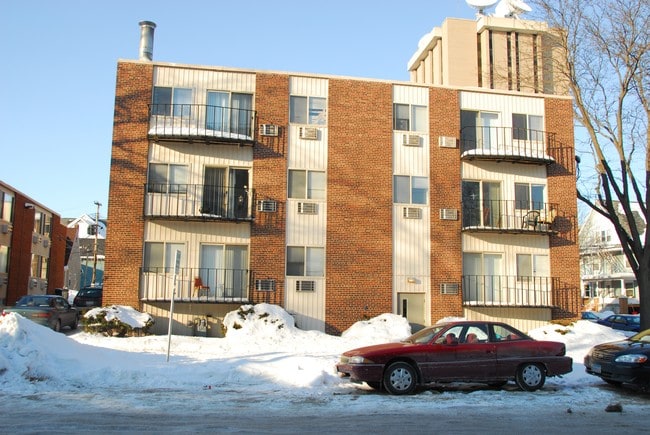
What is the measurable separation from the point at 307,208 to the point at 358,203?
1853 millimetres

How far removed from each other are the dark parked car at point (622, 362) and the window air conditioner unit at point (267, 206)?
11.6 m

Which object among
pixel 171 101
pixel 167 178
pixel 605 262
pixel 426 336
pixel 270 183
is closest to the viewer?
pixel 426 336

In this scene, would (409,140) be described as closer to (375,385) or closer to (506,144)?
(506,144)

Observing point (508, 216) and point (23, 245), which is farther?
point (23, 245)

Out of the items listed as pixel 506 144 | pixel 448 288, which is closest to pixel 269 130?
pixel 448 288

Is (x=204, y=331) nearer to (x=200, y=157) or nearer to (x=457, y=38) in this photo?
(x=200, y=157)

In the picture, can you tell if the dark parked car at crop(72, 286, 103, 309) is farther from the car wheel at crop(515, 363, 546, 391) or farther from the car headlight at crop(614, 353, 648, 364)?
the car headlight at crop(614, 353, 648, 364)

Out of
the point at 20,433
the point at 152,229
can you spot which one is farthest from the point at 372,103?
the point at 20,433

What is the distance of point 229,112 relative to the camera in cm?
2120

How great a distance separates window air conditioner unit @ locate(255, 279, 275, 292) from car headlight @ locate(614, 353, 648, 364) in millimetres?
11623

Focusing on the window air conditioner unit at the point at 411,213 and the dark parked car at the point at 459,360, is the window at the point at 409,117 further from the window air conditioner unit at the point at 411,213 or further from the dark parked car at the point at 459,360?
the dark parked car at the point at 459,360

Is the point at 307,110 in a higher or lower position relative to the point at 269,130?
higher

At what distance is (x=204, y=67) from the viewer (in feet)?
69.6

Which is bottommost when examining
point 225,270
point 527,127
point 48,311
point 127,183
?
point 48,311
